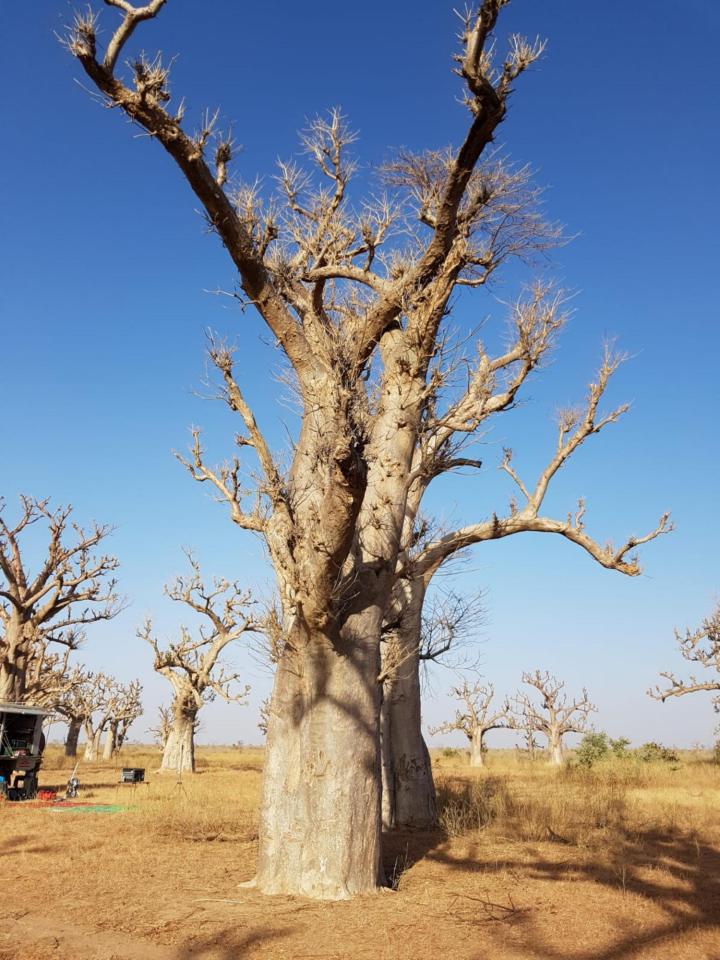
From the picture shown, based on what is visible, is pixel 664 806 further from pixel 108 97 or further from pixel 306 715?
pixel 108 97

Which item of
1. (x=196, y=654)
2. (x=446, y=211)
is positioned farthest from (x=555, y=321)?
(x=196, y=654)

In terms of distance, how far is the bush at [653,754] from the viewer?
21.4 meters

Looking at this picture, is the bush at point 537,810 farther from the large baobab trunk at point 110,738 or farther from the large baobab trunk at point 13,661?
the large baobab trunk at point 110,738

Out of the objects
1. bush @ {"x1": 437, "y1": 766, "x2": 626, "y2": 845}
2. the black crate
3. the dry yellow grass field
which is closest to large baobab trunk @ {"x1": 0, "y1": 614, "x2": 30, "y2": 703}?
the black crate

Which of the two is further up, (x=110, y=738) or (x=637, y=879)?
(x=110, y=738)

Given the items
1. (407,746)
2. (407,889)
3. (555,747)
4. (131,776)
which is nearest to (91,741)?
(131,776)

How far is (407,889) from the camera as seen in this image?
6.50 meters

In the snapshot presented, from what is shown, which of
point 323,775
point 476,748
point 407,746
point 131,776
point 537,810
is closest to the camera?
point 323,775

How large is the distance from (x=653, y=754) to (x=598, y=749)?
1.55m

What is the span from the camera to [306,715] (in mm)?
6312

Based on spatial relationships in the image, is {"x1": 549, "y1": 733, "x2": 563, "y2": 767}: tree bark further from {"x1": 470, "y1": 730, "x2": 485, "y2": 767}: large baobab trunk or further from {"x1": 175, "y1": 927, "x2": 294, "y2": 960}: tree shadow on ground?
{"x1": 175, "y1": 927, "x2": 294, "y2": 960}: tree shadow on ground

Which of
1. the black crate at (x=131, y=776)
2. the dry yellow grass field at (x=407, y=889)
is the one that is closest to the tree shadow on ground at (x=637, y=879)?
the dry yellow grass field at (x=407, y=889)

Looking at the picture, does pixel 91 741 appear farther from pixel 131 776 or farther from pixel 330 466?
pixel 330 466

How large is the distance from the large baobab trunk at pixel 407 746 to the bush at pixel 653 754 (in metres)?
12.6
